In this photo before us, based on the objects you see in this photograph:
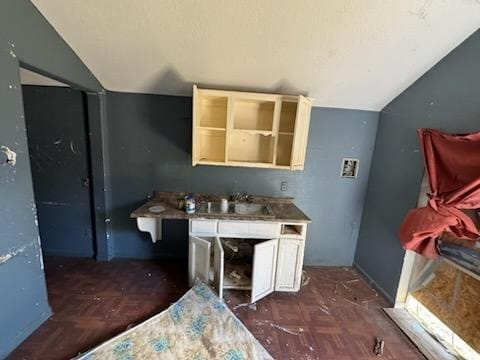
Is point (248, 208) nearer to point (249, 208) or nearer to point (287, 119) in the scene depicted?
point (249, 208)

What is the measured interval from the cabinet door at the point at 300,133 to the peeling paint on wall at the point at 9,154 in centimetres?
215

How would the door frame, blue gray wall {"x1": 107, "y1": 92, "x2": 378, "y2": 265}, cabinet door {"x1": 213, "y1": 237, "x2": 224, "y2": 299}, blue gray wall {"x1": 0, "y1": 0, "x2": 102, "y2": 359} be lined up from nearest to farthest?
blue gray wall {"x1": 0, "y1": 0, "x2": 102, "y2": 359} → cabinet door {"x1": 213, "y1": 237, "x2": 224, "y2": 299} → the door frame → blue gray wall {"x1": 107, "y1": 92, "x2": 378, "y2": 265}

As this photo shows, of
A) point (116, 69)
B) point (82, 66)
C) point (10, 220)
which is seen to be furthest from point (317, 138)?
point (10, 220)

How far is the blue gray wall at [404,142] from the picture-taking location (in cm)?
169

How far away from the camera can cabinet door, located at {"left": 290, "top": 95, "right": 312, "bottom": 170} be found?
218 cm

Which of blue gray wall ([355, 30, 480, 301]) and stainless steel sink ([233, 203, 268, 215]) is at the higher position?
blue gray wall ([355, 30, 480, 301])

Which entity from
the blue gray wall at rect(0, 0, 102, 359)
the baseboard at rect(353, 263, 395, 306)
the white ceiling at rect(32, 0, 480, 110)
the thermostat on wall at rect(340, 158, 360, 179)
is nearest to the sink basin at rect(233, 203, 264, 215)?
the thermostat on wall at rect(340, 158, 360, 179)

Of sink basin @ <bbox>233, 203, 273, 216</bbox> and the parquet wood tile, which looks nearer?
the parquet wood tile

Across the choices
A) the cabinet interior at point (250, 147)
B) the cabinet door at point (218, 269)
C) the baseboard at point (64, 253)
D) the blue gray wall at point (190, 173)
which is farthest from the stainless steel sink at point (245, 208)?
the baseboard at point (64, 253)

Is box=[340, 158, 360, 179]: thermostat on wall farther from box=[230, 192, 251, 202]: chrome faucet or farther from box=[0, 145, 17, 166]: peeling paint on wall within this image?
box=[0, 145, 17, 166]: peeling paint on wall

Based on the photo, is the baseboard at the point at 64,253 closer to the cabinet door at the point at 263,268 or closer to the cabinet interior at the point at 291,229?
the cabinet door at the point at 263,268

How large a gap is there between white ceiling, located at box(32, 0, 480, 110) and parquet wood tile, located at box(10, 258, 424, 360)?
2.07 m

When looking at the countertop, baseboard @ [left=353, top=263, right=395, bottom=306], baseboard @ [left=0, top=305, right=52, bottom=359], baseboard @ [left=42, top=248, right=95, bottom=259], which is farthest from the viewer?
baseboard @ [left=42, top=248, right=95, bottom=259]

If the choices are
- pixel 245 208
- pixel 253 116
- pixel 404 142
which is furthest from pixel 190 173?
pixel 404 142
